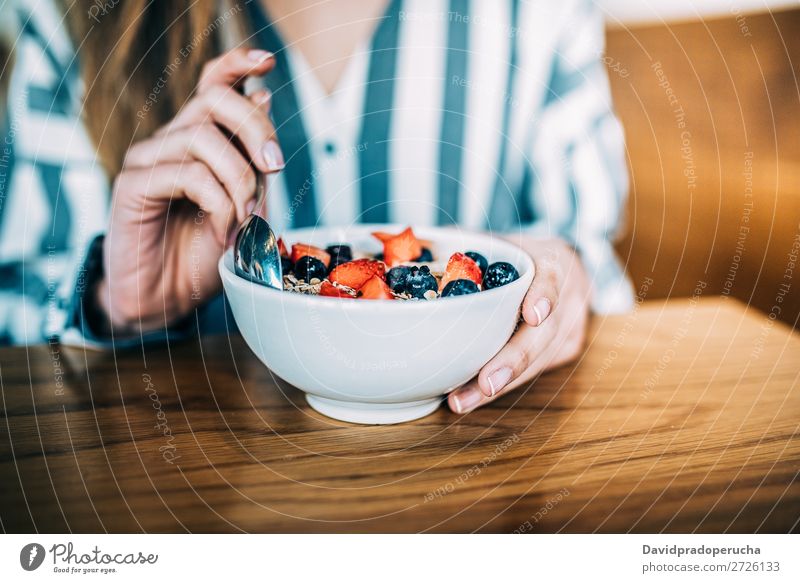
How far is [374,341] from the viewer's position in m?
0.27

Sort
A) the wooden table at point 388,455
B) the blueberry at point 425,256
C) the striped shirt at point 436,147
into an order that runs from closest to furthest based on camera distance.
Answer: the wooden table at point 388,455, the blueberry at point 425,256, the striped shirt at point 436,147

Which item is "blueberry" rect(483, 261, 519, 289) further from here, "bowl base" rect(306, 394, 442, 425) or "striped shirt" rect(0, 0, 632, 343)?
"striped shirt" rect(0, 0, 632, 343)

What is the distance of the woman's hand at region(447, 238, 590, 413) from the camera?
1.04ft

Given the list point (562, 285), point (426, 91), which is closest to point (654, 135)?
point (426, 91)

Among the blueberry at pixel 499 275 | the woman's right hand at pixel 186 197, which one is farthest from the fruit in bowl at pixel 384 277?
the woman's right hand at pixel 186 197

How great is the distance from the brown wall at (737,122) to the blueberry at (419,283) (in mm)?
215

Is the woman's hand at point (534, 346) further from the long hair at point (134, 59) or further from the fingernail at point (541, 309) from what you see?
the long hair at point (134, 59)

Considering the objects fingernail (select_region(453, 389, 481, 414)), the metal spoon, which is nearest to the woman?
fingernail (select_region(453, 389, 481, 414))

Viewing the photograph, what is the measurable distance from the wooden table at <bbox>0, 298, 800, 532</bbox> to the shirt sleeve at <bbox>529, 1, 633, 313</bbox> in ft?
0.70

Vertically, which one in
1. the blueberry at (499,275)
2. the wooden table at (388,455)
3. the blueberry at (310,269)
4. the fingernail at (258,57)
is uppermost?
the fingernail at (258,57)

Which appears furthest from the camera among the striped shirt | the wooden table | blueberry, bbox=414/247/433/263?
the striped shirt

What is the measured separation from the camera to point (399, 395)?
30 centimetres

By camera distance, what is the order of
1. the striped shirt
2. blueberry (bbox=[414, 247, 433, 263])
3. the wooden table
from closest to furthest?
the wooden table
blueberry (bbox=[414, 247, 433, 263])
the striped shirt

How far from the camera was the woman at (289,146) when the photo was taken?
0.42 meters
